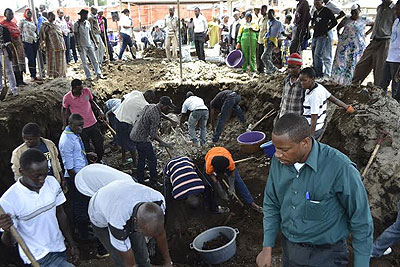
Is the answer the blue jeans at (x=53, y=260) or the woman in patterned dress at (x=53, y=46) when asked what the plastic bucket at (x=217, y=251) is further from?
the woman in patterned dress at (x=53, y=46)

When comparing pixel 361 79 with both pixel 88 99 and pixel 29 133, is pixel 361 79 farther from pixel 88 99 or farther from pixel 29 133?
pixel 29 133

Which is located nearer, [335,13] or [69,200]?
[69,200]

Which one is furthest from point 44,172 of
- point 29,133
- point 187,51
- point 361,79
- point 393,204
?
point 187,51

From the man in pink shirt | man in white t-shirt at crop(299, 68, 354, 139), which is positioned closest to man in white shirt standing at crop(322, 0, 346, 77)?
man in white t-shirt at crop(299, 68, 354, 139)

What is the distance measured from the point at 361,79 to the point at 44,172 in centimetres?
655

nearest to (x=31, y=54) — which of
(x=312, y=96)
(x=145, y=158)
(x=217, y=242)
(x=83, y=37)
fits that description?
(x=83, y=37)

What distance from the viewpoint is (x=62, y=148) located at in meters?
4.26

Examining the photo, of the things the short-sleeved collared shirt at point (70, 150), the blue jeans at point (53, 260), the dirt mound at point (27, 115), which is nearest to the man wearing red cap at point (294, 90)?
the short-sleeved collared shirt at point (70, 150)

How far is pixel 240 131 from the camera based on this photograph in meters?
8.47

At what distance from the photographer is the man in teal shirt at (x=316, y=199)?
79.2 inches

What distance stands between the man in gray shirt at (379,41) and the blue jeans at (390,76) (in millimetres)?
367

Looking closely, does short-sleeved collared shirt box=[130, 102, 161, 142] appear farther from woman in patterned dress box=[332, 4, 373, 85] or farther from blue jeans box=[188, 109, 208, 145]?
woman in patterned dress box=[332, 4, 373, 85]

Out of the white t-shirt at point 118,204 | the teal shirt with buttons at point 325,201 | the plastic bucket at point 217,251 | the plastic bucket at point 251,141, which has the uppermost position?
the teal shirt with buttons at point 325,201

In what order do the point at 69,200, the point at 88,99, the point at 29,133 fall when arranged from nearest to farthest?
the point at 29,133 < the point at 69,200 < the point at 88,99
